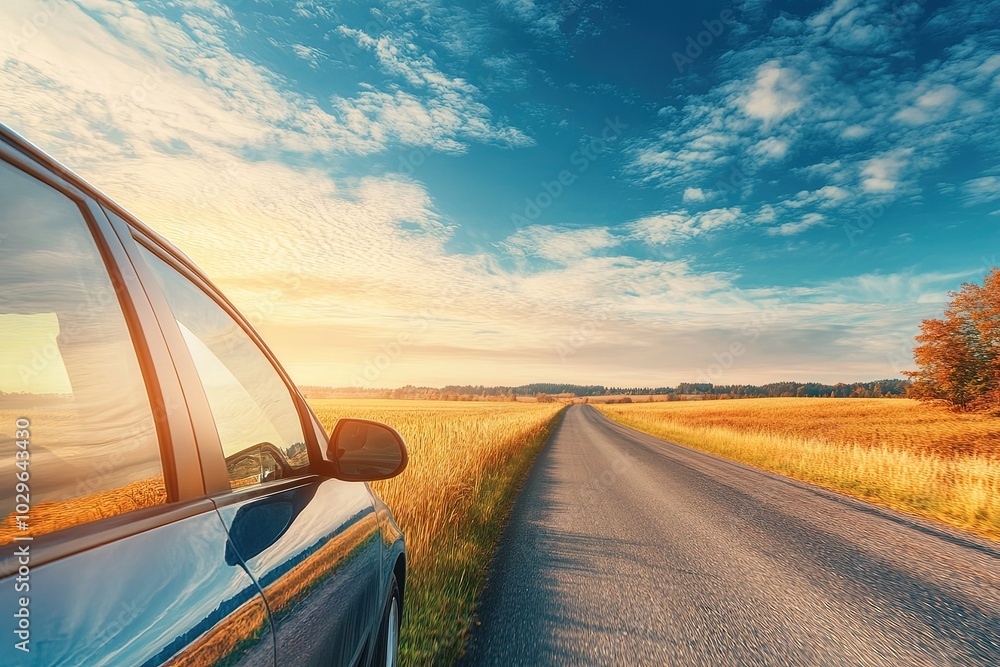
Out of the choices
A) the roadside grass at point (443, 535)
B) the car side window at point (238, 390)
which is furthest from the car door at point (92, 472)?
the roadside grass at point (443, 535)

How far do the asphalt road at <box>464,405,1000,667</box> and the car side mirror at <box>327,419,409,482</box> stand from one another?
166cm

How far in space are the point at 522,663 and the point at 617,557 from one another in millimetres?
2512

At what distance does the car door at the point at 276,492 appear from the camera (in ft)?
4.27

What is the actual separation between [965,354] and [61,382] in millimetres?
46640

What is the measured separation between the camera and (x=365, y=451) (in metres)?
2.29

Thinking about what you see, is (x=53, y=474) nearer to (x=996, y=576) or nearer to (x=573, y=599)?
(x=573, y=599)

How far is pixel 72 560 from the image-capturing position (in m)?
0.74

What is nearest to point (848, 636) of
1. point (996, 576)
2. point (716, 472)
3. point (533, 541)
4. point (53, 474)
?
point (996, 576)

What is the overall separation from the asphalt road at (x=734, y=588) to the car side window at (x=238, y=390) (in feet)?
6.38

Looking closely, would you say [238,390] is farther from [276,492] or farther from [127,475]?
[127,475]

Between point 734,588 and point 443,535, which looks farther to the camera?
point 443,535

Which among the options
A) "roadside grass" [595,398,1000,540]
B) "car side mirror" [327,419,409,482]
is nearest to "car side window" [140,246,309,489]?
"car side mirror" [327,419,409,482]

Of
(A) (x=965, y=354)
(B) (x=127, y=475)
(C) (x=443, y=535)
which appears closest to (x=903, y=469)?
(C) (x=443, y=535)

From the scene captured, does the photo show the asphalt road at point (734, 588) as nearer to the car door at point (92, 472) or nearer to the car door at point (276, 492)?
the car door at point (276, 492)
